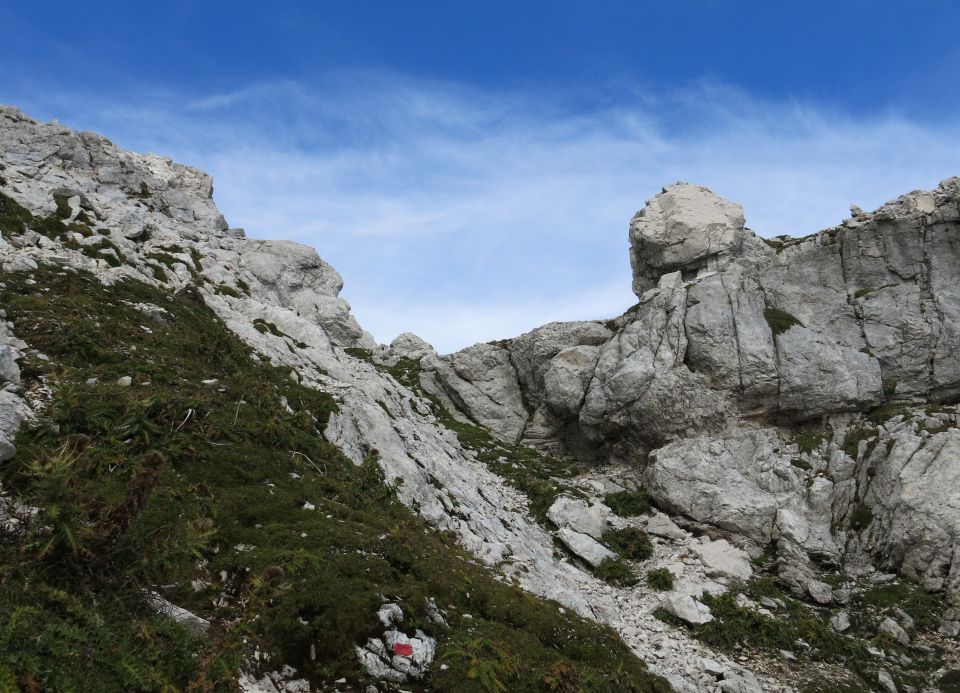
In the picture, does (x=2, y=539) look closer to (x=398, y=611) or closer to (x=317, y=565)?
(x=317, y=565)

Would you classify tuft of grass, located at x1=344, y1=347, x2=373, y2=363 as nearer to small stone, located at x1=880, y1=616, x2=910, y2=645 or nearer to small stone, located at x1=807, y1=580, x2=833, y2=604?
small stone, located at x1=807, y1=580, x2=833, y2=604

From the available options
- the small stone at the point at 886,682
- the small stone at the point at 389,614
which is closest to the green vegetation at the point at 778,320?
the small stone at the point at 886,682

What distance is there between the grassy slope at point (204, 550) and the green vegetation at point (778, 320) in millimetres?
30402

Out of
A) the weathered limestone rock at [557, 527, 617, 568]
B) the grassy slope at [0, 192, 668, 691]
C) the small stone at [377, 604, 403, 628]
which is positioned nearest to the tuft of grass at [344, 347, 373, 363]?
the weathered limestone rock at [557, 527, 617, 568]

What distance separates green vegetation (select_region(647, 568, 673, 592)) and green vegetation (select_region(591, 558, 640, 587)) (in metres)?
0.73

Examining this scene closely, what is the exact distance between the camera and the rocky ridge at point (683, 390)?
1001 inches

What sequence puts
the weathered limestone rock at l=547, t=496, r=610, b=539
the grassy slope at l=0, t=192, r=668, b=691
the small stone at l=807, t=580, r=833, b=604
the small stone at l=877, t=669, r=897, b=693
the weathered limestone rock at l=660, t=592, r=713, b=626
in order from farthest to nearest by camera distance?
the weathered limestone rock at l=547, t=496, r=610, b=539, the small stone at l=807, t=580, r=833, b=604, the weathered limestone rock at l=660, t=592, r=713, b=626, the small stone at l=877, t=669, r=897, b=693, the grassy slope at l=0, t=192, r=668, b=691

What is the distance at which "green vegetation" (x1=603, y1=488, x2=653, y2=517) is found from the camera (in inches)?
1288

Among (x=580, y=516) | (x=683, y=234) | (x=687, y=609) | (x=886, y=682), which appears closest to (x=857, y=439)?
(x=886, y=682)

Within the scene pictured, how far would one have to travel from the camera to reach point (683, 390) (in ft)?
126

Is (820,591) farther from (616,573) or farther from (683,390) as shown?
(683,390)

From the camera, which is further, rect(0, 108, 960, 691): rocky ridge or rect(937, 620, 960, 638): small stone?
rect(0, 108, 960, 691): rocky ridge

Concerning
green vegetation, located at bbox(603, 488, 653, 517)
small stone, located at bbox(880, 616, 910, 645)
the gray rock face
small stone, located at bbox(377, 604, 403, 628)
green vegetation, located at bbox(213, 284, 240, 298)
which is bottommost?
small stone, located at bbox(880, 616, 910, 645)

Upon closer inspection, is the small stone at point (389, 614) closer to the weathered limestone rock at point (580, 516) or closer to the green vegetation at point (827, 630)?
the green vegetation at point (827, 630)
